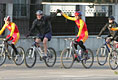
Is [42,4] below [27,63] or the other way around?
the other way around

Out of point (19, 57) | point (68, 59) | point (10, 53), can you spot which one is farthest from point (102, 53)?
point (10, 53)

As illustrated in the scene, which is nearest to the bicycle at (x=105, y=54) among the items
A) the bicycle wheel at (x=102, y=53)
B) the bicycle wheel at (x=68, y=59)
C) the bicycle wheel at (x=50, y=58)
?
the bicycle wheel at (x=102, y=53)

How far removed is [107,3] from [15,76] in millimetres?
11696

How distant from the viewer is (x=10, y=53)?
14305 millimetres

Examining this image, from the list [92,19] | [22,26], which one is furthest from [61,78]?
[92,19]

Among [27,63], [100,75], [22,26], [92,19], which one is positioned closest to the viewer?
[100,75]

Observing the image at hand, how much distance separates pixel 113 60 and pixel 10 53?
3099mm

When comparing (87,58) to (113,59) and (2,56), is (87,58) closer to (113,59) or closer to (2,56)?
(113,59)

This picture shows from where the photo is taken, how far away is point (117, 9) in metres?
22.6

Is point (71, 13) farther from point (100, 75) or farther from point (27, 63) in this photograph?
point (100, 75)

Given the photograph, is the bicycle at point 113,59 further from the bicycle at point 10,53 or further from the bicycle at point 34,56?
the bicycle at point 10,53

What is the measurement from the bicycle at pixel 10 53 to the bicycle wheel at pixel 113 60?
2.63 m

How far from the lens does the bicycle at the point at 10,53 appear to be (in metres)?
14.0

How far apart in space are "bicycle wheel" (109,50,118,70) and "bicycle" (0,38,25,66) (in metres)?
2.63
